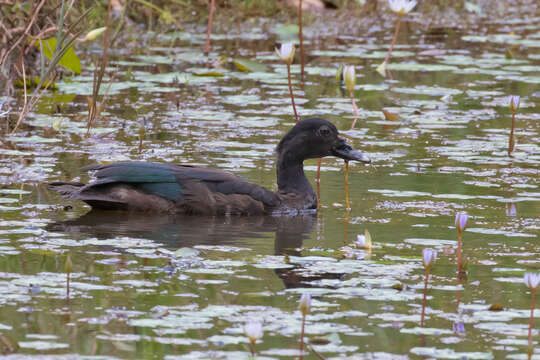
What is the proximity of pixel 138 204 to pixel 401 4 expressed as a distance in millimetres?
4225

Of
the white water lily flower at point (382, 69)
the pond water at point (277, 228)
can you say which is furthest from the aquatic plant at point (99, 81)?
the white water lily flower at point (382, 69)

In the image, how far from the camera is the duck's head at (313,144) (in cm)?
893

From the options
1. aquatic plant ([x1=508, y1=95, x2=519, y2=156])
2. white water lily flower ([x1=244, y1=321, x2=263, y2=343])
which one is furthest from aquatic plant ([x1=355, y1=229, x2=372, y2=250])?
aquatic plant ([x1=508, y1=95, x2=519, y2=156])

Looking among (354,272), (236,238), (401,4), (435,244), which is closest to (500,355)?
(354,272)

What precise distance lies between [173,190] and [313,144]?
1400 mm

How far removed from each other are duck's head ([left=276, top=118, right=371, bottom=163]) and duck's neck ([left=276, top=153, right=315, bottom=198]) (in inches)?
0.7

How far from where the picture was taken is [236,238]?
752 cm

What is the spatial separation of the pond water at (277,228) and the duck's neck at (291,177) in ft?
0.84

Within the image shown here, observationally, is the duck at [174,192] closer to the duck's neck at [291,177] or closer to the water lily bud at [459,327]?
the duck's neck at [291,177]

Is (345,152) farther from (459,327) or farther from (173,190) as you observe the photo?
(459,327)

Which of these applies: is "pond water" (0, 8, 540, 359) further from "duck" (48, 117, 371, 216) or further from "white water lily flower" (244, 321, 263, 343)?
"white water lily flower" (244, 321, 263, 343)

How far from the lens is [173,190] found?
8.30 m

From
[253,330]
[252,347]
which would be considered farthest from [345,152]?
[253,330]

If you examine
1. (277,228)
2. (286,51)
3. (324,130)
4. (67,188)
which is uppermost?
(286,51)
